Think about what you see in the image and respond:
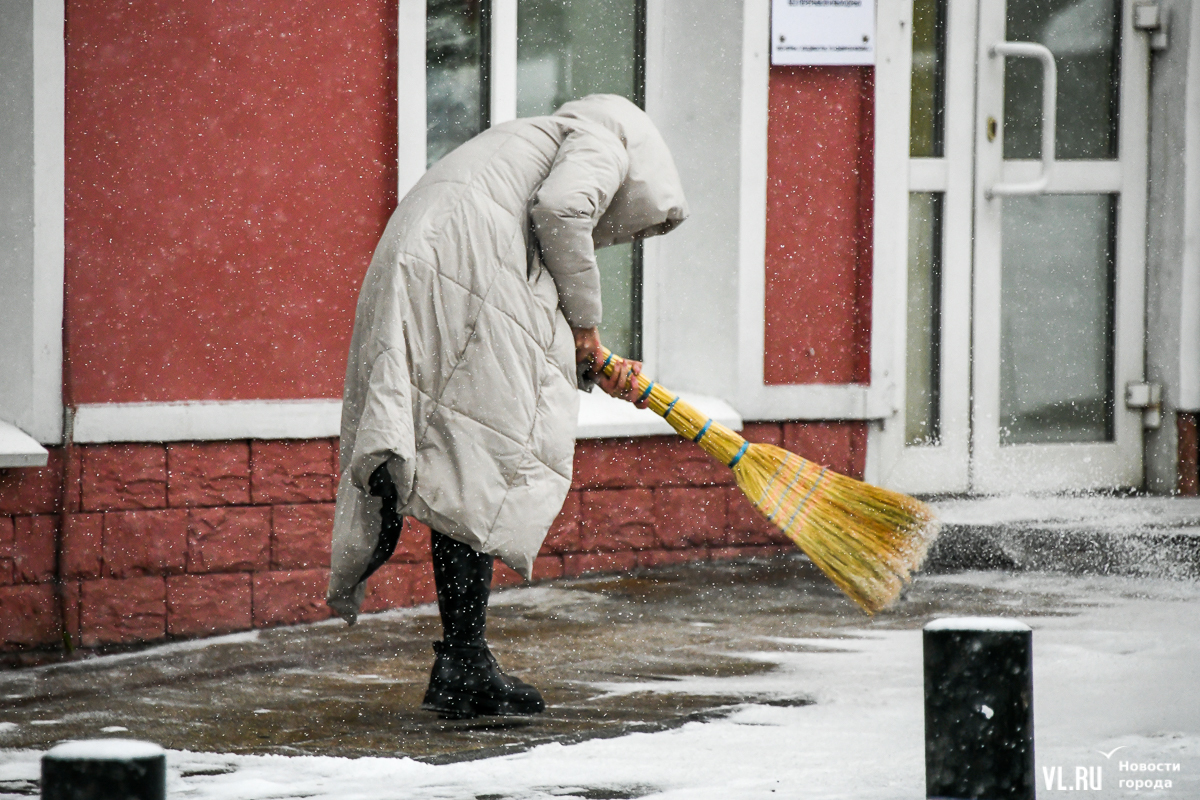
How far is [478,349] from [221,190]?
1.81m

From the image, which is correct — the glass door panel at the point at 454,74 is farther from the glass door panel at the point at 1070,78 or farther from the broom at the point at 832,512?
the glass door panel at the point at 1070,78

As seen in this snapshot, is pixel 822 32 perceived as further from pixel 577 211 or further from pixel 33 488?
pixel 33 488

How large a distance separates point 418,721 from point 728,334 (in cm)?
280

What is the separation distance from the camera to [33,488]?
18.8ft

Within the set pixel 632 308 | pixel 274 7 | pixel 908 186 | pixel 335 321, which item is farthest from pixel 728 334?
pixel 274 7

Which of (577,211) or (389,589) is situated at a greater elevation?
(577,211)

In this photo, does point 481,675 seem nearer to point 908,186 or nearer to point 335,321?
point 335,321

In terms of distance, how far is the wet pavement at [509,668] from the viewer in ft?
15.3

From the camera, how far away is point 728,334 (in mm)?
7156

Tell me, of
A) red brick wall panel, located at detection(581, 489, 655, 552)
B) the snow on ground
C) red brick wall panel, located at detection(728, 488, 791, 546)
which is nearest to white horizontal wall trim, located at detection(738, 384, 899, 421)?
red brick wall panel, located at detection(728, 488, 791, 546)

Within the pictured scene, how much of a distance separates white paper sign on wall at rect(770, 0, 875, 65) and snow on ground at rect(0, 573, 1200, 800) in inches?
99.8
